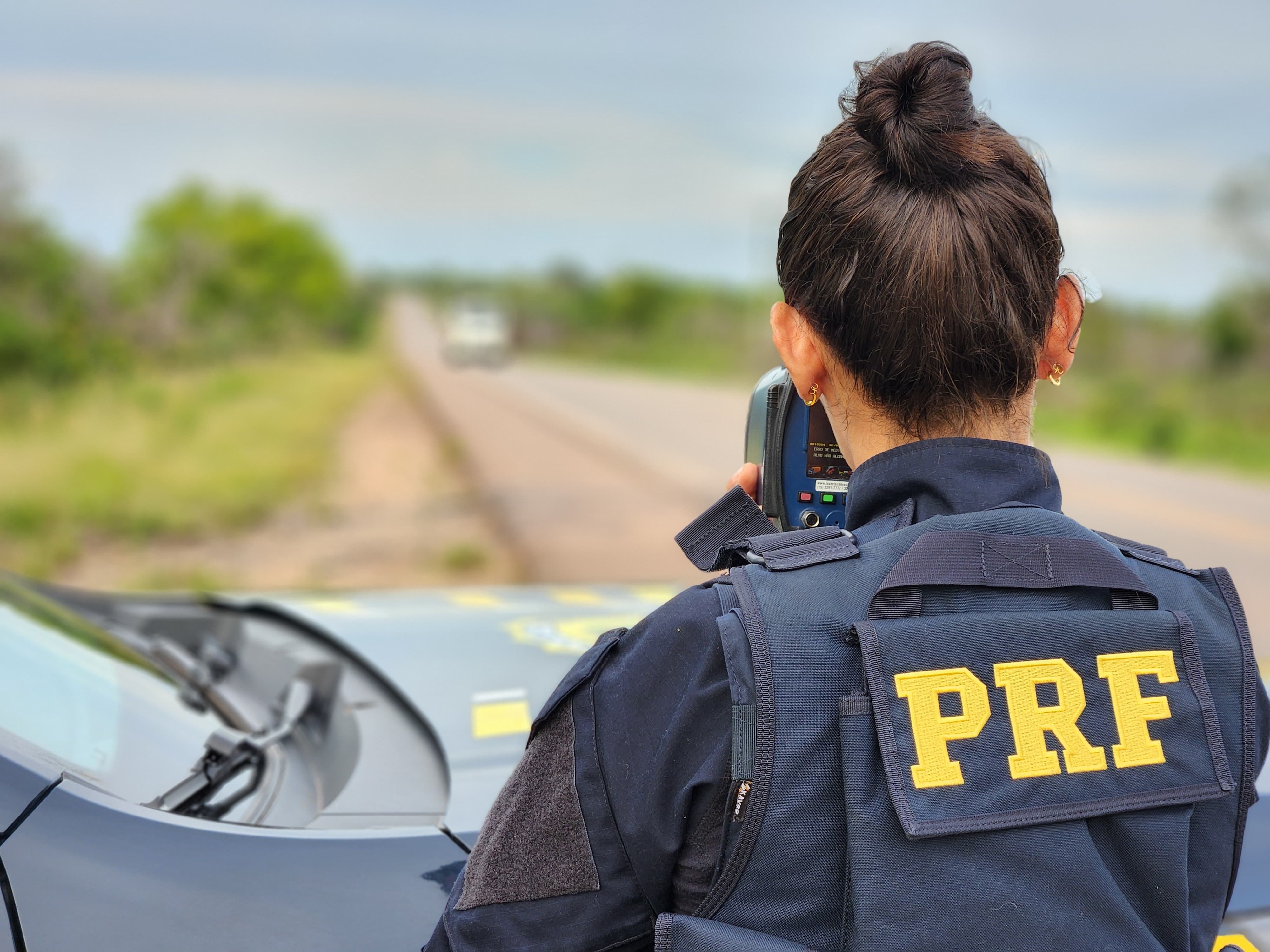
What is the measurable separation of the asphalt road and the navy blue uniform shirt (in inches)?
162

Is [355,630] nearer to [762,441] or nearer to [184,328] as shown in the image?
[762,441]

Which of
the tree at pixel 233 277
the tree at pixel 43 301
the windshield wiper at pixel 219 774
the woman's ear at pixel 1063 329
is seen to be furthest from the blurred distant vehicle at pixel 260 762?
the tree at pixel 233 277

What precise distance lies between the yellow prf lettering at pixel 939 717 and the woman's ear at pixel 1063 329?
0.34 m

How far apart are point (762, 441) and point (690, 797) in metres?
0.79

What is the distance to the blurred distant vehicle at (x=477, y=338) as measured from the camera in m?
40.2

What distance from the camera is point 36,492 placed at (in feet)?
31.9

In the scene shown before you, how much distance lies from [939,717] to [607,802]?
313 mm

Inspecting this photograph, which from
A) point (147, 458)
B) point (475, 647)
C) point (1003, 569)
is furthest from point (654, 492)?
point (1003, 569)

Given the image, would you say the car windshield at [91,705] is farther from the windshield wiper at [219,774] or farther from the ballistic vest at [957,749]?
the ballistic vest at [957,749]

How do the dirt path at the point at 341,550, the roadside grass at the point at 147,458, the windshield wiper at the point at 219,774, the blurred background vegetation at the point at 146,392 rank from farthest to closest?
the blurred background vegetation at the point at 146,392 < the roadside grass at the point at 147,458 < the dirt path at the point at 341,550 < the windshield wiper at the point at 219,774

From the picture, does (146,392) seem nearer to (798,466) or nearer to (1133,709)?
(798,466)

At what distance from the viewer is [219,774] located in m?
1.57

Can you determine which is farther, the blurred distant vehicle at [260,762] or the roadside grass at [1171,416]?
the roadside grass at [1171,416]

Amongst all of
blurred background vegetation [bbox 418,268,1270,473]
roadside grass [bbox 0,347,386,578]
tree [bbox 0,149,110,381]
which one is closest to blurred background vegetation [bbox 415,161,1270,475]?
blurred background vegetation [bbox 418,268,1270,473]
